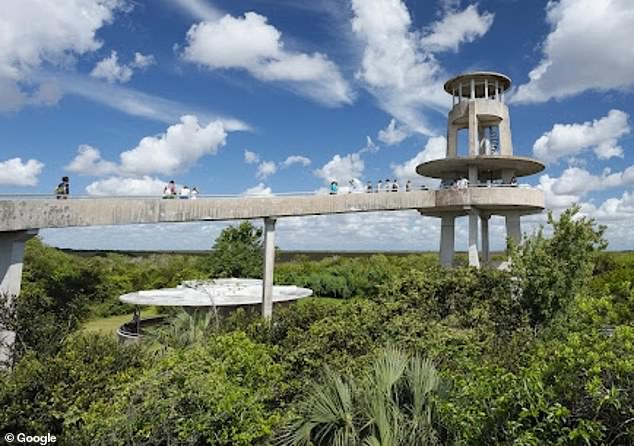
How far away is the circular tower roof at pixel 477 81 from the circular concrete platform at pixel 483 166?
16.7 ft

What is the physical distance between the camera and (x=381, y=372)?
7.76 meters

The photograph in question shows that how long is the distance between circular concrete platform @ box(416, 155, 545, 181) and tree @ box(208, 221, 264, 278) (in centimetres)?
1882

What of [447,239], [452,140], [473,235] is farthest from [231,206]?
[452,140]

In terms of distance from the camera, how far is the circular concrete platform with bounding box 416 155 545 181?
25.2 m

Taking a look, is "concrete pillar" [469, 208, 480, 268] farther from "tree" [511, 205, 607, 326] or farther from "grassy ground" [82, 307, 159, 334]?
"grassy ground" [82, 307, 159, 334]

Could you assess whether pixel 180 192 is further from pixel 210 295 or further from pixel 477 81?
pixel 477 81

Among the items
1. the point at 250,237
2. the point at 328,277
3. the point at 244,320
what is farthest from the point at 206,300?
the point at 328,277

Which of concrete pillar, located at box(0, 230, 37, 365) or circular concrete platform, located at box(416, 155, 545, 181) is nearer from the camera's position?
concrete pillar, located at box(0, 230, 37, 365)

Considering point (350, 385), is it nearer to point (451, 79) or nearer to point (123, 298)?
point (123, 298)

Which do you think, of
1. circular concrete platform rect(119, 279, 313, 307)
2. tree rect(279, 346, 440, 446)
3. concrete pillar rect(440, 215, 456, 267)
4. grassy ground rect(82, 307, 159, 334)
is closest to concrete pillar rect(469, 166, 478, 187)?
concrete pillar rect(440, 215, 456, 267)

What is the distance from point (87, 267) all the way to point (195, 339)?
24.2 m

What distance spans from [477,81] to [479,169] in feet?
17.5

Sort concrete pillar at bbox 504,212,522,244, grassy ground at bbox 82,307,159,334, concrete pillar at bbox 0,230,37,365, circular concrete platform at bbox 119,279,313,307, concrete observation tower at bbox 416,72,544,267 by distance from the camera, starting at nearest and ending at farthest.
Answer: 1. concrete pillar at bbox 0,230,37,365
2. circular concrete platform at bbox 119,279,313,307
3. concrete observation tower at bbox 416,72,544,267
4. concrete pillar at bbox 504,212,522,244
5. grassy ground at bbox 82,307,159,334

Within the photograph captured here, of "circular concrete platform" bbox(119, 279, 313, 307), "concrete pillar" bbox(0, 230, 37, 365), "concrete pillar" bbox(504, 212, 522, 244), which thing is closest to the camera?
"concrete pillar" bbox(0, 230, 37, 365)
